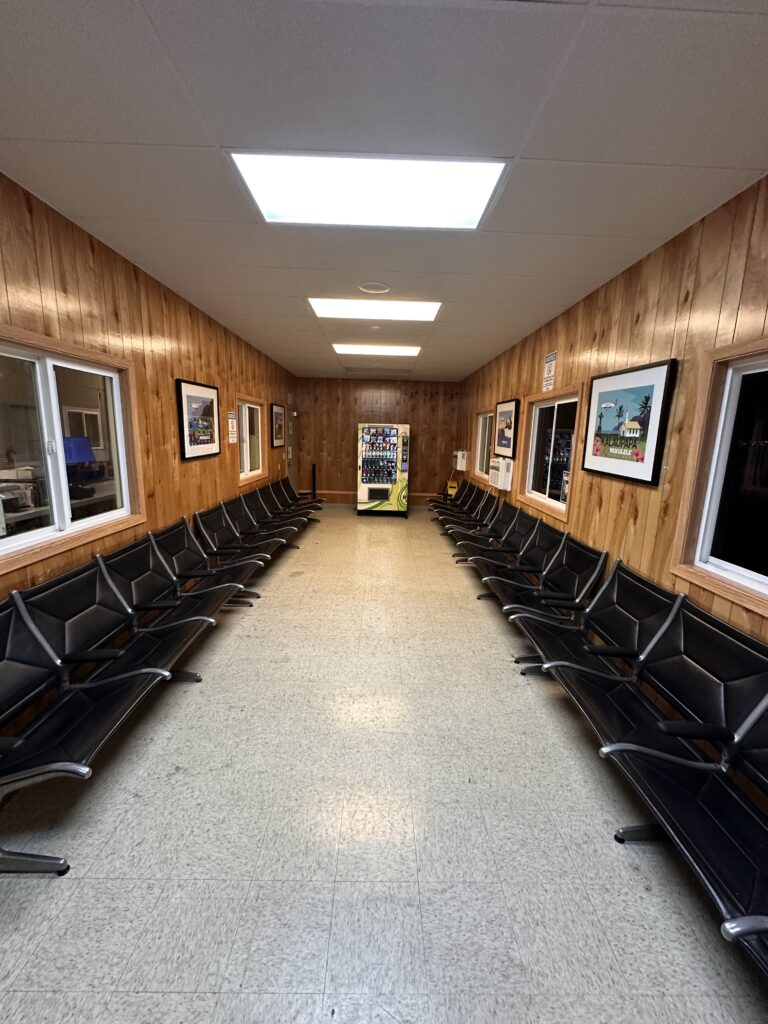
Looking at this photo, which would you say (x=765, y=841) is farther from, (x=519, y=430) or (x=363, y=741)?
(x=519, y=430)

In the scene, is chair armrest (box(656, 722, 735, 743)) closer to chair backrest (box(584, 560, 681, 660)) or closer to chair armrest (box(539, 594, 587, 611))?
chair backrest (box(584, 560, 681, 660))

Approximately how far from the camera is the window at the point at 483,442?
6.36 meters

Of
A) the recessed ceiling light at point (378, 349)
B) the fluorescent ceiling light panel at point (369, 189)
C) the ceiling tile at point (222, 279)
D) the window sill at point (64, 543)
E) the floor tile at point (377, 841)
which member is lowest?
the floor tile at point (377, 841)

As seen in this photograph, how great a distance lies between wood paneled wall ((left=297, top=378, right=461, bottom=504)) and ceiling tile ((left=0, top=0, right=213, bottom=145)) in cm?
671

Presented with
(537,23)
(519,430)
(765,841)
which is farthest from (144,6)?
(519,430)

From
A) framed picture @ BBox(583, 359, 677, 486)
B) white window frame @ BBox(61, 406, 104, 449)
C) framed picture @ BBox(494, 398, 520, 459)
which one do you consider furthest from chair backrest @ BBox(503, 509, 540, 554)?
white window frame @ BBox(61, 406, 104, 449)

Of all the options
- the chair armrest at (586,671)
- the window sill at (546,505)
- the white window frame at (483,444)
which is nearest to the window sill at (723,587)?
the chair armrest at (586,671)

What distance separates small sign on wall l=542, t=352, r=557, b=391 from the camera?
3.76 m

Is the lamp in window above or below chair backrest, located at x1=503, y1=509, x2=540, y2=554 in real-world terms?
above

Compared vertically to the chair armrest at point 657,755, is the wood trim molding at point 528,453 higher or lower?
higher

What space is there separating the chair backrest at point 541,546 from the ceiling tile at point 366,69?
2.66 metres

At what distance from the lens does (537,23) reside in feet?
3.63

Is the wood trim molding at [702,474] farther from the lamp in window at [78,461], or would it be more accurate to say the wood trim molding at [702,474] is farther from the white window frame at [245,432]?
the white window frame at [245,432]

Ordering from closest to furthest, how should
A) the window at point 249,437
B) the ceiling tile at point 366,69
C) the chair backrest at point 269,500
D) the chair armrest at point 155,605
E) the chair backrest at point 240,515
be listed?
the ceiling tile at point 366,69
the chair armrest at point 155,605
the chair backrest at point 240,515
the window at point 249,437
the chair backrest at point 269,500
